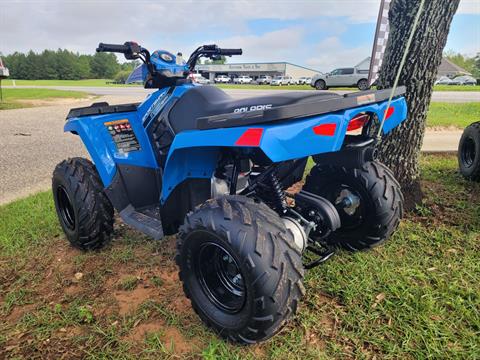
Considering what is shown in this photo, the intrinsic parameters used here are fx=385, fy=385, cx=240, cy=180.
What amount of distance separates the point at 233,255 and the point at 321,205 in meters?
0.70

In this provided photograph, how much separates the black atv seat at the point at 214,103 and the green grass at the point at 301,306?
1212 mm

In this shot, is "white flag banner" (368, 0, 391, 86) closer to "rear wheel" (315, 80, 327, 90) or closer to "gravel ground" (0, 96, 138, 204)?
"gravel ground" (0, 96, 138, 204)

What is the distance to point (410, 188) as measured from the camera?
411 centimetres

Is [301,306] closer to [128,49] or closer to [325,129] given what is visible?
[325,129]

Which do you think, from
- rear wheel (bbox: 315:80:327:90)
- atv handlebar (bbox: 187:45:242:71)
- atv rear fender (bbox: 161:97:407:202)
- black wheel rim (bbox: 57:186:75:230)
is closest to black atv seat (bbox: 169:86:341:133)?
atv rear fender (bbox: 161:97:407:202)

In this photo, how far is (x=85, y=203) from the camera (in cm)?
314

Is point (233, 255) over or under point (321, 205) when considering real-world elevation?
under

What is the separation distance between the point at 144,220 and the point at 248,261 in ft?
4.78

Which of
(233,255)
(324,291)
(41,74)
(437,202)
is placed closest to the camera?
(233,255)

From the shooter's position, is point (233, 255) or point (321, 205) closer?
point (233, 255)

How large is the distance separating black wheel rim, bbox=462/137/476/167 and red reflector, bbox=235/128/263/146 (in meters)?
4.25

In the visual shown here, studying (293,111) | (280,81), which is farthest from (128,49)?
(280,81)

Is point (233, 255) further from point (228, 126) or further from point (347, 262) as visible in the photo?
point (347, 262)

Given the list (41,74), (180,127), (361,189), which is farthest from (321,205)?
(41,74)
